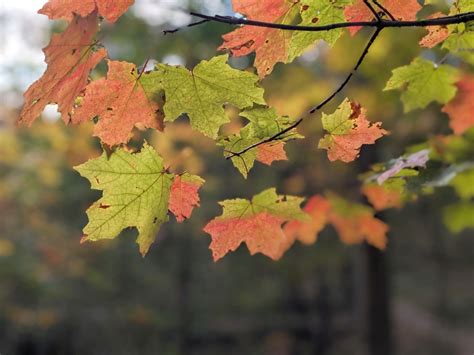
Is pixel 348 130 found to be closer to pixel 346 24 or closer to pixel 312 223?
→ pixel 346 24

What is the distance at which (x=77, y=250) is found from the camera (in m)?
8.92

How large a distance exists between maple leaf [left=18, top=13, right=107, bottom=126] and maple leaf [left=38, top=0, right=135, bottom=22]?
0.05 metres

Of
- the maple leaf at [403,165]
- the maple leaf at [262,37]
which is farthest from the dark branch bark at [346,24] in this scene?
the maple leaf at [403,165]

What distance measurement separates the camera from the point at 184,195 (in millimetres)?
1121

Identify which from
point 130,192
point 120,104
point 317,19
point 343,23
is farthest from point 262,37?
point 130,192

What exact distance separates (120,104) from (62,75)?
0.13 meters

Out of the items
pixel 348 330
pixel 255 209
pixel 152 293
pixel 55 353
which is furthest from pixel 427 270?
pixel 255 209

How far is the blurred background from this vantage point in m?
5.29

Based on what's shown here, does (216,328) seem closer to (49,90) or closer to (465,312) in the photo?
(465,312)

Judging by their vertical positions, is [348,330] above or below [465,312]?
above

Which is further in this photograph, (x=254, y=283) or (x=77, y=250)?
(x=254, y=283)

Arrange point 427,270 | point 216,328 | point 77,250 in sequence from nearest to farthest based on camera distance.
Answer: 1. point 77,250
2. point 216,328
3. point 427,270

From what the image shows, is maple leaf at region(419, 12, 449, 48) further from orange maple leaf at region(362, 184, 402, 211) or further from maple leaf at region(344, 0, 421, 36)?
orange maple leaf at region(362, 184, 402, 211)

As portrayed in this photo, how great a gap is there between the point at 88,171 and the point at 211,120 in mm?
288
